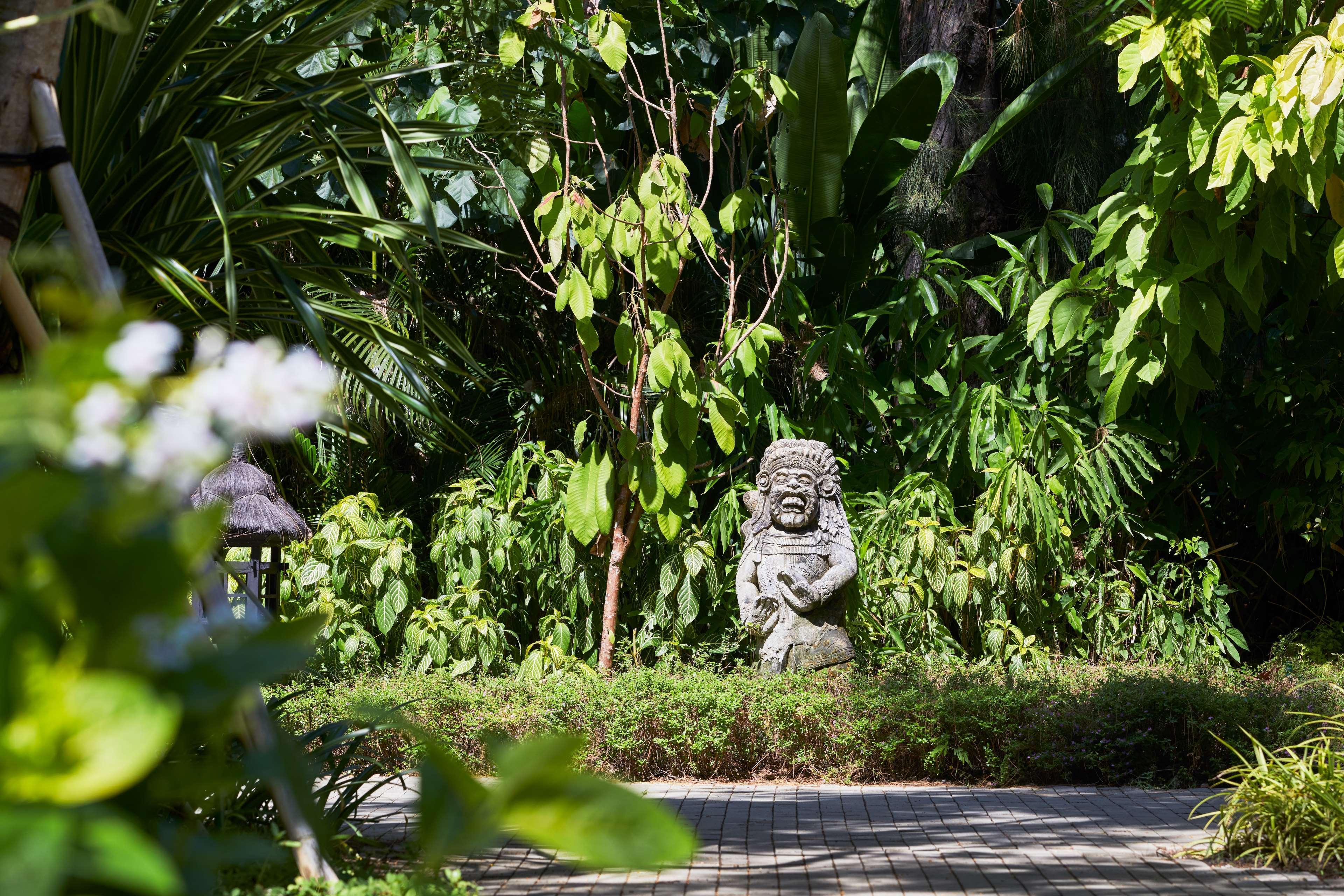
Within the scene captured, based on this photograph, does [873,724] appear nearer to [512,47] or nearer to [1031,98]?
[512,47]

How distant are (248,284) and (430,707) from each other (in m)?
3.28

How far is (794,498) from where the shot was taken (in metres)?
7.26

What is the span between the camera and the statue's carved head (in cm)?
727

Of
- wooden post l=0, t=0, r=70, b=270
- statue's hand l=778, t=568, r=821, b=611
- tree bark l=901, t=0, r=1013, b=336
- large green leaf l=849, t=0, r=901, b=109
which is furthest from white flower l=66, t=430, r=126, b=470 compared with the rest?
large green leaf l=849, t=0, r=901, b=109

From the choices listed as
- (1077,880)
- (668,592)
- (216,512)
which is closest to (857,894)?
(1077,880)

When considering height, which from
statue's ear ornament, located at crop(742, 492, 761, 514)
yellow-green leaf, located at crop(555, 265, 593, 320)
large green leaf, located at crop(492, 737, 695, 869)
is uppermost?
yellow-green leaf, located at crop(555, 265, 593, 320)

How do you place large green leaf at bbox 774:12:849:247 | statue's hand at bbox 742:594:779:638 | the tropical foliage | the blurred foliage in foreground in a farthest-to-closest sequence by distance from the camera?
1. large green leaf at bbox 774:12:849:247
2. statue's hand at bbox 742:594:779:638
3. the tropical foliage
4. the blurred foliage in foreground

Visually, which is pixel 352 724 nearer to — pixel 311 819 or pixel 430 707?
pixel 430 707

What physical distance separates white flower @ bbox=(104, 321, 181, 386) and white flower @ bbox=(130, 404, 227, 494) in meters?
0.02

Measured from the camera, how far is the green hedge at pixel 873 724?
6059mm

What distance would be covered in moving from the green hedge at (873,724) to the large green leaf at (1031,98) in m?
4.54

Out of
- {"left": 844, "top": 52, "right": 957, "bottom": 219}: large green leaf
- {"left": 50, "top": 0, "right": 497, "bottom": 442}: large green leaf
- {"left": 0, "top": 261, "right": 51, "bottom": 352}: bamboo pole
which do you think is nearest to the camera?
{"left": 0, "top": 261, "right": 51, "bottom": 352}: bamboo pole

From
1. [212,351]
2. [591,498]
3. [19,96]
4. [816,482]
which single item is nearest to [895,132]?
[816,482]

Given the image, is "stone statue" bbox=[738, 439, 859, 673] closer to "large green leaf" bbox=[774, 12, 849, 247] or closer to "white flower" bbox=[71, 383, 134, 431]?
"large green leaf" bbox=[774, 12, 849, 247]
